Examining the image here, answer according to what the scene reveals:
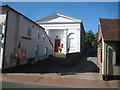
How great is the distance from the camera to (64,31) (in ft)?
133

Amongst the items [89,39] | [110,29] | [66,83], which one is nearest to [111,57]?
[110,29]

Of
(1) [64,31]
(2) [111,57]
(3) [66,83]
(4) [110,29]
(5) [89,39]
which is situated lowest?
(3) [66,83]

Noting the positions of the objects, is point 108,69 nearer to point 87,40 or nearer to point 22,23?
point 22,23

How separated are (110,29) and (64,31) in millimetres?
23236

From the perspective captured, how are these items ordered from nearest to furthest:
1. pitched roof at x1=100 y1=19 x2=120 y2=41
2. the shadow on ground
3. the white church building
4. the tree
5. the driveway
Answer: pitched roof at x1=100 y1=19 x2=120 y2=41 → the driveway → the shadow on ground → the white church building → the tree

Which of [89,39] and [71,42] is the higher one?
[89,39]

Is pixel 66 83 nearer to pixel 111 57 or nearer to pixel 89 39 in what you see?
pixel 111 57

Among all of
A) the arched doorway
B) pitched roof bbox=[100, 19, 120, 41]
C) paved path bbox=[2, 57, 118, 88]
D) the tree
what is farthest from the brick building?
the tree

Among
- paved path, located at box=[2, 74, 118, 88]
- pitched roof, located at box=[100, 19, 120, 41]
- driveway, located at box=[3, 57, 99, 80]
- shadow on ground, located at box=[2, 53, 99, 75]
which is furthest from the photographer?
shadow on ground, located at box=[2, 53, 99, 75]

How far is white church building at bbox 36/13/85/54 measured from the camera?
130 ft

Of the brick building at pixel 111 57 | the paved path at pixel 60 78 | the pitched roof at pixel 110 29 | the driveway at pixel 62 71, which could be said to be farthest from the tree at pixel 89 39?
the brick building at pixel 111 57

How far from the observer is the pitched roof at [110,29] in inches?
631

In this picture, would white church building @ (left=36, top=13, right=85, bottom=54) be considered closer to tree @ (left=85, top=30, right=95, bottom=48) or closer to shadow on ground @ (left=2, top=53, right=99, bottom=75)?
shadow on ground @ (left=2, top=53, right=99, bottom=75)

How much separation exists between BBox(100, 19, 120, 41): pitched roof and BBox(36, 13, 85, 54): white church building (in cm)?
2010
